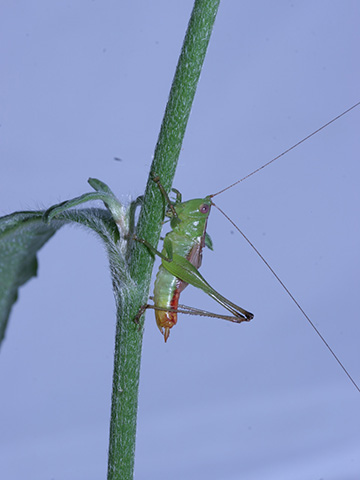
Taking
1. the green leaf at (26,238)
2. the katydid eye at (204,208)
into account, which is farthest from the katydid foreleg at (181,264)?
the green leaf at (26,238)

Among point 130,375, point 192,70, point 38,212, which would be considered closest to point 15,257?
point 38,212

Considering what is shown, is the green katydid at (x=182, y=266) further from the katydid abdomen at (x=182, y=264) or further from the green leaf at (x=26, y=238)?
the green leaf at (x=26, y=238)

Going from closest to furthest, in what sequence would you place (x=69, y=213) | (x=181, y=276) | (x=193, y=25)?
1. (x=193, y=25)
2. (x=69, y=213)
3. (x=181, y=276)

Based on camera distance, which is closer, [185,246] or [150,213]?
[150,213]

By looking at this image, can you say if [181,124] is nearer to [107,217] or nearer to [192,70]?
[192,70]

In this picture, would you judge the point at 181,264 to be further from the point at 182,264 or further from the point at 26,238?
the point at 26,238

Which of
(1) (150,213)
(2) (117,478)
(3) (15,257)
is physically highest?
(3) (15,257)

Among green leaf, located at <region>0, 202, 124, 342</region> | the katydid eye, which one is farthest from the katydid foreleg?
green leaf, located at <region>0, 202, 124, 342</region>
